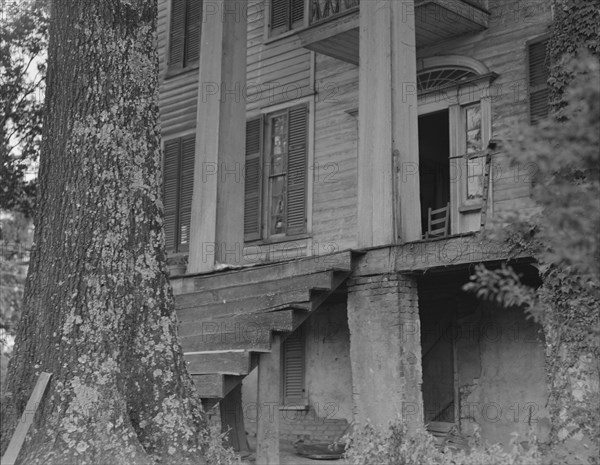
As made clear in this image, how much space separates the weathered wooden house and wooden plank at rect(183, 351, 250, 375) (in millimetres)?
29

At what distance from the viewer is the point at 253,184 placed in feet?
47.3

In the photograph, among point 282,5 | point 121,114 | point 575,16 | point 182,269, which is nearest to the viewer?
point 121,114

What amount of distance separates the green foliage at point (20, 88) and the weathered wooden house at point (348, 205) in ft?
9.15

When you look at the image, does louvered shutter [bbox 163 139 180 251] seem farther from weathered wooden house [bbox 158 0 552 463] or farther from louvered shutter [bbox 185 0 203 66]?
louvered shutter [bbox 185 0 203 66]

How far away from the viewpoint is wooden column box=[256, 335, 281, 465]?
9.13 m

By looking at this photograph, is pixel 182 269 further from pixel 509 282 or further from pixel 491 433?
pixel 509 282

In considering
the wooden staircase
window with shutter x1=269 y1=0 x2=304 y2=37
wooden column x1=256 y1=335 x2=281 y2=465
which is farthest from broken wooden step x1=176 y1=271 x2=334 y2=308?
window with shutter x1=269 y1=0 x2=304 y2=37

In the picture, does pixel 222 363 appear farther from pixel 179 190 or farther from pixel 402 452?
pixel 179 190

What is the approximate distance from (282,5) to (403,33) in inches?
191

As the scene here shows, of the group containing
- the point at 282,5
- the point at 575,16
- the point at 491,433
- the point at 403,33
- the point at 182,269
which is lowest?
the point at 491,433

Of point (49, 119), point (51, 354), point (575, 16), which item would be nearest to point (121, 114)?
point (49, 119)

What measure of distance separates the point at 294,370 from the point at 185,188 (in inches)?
158

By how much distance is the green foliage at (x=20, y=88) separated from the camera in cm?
1375

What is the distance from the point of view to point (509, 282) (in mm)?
4594
